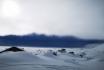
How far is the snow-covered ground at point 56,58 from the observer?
7.24 ft

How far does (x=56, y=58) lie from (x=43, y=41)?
0.24 meters

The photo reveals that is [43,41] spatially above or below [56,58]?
above

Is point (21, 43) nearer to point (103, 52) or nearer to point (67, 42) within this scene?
point (67, 42)

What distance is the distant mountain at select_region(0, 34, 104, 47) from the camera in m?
2.21

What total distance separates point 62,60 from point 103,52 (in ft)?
1.62

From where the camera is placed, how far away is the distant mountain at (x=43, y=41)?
2213mm

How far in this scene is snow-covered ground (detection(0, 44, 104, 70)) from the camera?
2207 mm

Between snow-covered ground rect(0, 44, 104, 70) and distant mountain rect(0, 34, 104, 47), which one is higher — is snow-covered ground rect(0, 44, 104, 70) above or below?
below

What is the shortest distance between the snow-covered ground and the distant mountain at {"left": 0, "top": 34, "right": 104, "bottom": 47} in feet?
0.18

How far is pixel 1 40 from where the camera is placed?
7.20 ft

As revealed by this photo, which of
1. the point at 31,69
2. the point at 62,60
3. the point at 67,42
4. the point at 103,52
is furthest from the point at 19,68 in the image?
the point at 103,52

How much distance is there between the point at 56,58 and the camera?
229 cm

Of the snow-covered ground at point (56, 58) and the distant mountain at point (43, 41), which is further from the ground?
the distant mountain at point (43, 41)

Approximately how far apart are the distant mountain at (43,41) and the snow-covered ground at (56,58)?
5cm
